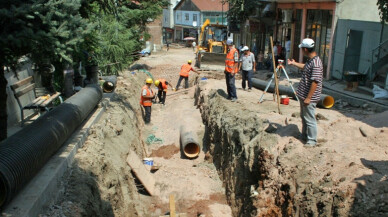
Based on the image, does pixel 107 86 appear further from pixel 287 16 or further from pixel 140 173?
pixel 287 16

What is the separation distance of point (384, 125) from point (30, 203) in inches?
298

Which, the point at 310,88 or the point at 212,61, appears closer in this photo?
the point at 310,88

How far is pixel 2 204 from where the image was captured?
469cm

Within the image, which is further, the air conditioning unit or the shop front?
the air conditioning unit

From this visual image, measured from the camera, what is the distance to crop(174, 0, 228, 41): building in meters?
52.2

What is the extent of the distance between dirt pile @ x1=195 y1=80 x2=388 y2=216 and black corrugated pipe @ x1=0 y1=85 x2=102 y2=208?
3.94 meters

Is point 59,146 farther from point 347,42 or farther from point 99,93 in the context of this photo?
point 347,42

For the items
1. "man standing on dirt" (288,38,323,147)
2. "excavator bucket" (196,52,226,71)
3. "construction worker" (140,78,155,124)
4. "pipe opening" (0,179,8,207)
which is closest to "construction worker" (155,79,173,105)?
"construction worker" (140,78,155,124)

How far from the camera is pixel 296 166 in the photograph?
6922 mm

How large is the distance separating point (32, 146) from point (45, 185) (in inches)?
25.0

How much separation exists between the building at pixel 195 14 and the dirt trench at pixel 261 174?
132ft

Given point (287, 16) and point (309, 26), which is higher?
point (287, 16)

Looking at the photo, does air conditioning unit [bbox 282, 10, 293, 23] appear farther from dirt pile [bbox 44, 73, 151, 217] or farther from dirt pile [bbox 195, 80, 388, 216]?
dirt pile [bbox 44, 73, 151, 217]

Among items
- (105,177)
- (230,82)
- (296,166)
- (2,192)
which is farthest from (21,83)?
(296,166)
